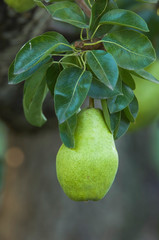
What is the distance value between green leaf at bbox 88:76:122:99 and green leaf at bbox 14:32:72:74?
0.09 meters

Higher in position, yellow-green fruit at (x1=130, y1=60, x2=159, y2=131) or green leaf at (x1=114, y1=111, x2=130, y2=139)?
green leaf at (x1=114, y1=111, x2=130, y2=139)

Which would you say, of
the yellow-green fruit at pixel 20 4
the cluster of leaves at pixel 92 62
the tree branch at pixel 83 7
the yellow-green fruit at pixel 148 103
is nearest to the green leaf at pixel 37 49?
the cluster of leaves at pixel 92 62

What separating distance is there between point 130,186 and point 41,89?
210 cm

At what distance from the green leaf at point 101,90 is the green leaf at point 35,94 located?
12 cm

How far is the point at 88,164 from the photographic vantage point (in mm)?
769

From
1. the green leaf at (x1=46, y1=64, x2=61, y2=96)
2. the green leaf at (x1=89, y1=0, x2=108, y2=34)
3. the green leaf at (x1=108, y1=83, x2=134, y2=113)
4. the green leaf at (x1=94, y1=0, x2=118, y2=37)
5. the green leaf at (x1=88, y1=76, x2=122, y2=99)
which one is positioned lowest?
the green leaf at (x1=108, y1=83, x2=134, y2=113)

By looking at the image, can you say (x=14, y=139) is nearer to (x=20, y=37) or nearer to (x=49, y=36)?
(x=20, y=37)

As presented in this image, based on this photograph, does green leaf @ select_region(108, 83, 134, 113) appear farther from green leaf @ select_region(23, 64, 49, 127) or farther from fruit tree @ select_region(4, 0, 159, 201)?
green leaf @ select_region(23, 64, 49, 127)

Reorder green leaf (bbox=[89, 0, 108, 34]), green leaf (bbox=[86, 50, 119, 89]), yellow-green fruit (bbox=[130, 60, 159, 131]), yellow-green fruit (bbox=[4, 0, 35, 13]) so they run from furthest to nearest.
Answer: yellow-green fruit (bbox=[130, 60, 159, 131]) → yellow-green fruit (bbox=[4, 0, 35, 13]) → green leaf (bbox=[89, 0, 108, 34]) → green leaf (bbox=[86, 50, 119, 89])

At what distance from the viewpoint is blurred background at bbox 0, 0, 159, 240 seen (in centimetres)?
141

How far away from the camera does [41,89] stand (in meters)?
0.95

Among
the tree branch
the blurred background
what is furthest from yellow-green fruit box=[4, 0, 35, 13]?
the tree branch

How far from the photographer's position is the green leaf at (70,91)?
72 centimetres

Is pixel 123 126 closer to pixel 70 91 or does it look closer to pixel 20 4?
pixel 70 91
